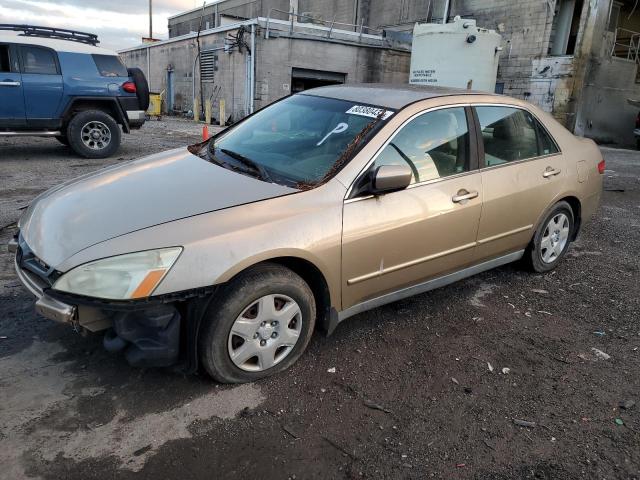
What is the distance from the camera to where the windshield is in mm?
3053

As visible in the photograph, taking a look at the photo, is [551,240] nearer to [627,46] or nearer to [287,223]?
[287,223]

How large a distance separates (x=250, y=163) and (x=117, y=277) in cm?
122

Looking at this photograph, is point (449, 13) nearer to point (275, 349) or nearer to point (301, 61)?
point (301, 61)

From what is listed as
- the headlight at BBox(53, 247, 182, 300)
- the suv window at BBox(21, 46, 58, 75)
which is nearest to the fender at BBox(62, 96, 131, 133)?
the suv window at BBox(21, 46, 58, 75)

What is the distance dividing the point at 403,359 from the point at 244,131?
203 cm

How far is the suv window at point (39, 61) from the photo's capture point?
26.9 feet

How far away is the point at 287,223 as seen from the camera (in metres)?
2.65

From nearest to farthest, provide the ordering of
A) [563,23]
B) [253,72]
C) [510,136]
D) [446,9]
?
[510,136] → [253,72] → [563,23] → [446,9]

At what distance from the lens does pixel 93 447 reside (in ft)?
7.39

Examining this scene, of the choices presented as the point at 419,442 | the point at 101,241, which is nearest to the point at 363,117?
the point at 101,241

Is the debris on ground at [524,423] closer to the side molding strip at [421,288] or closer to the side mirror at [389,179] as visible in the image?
the side molding strip at [421,288]

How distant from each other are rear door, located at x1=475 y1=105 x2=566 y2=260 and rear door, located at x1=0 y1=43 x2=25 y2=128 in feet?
25.3

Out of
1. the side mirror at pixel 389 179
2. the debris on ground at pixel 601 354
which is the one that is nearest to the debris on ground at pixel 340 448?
the side mirror at pixel 389 179

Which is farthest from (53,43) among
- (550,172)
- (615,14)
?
(615,14)
